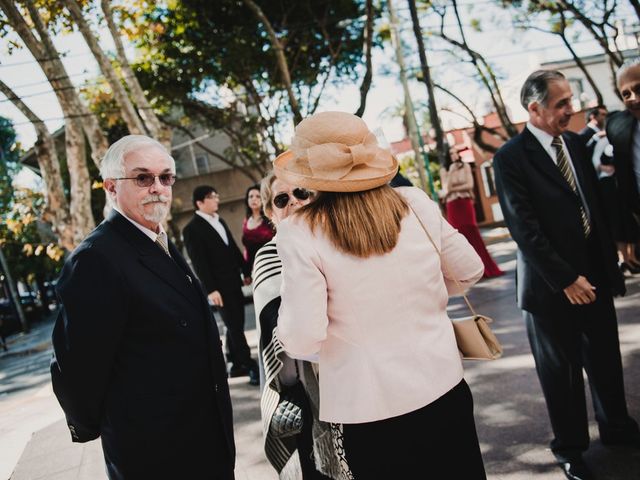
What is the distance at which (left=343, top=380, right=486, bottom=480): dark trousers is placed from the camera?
1746 millimetres

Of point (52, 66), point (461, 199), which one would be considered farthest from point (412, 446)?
point (52, 66)

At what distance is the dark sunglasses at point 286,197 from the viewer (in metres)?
2.75

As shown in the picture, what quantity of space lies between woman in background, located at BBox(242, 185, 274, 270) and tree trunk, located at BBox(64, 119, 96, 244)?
5731 mm

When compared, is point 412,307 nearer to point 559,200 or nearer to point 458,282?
point 458,282

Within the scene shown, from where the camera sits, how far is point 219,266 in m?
5.77

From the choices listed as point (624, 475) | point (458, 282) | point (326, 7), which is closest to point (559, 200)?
point (458, 282)

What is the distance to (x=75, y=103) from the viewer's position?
10.3m

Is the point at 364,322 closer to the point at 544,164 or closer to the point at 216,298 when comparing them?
the point at 544,164

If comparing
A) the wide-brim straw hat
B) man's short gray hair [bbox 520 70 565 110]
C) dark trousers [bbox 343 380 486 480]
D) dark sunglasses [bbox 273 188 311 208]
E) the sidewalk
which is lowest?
the sidewalk

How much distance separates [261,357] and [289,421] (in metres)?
0.30

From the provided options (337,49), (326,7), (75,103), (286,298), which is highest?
(326,7)

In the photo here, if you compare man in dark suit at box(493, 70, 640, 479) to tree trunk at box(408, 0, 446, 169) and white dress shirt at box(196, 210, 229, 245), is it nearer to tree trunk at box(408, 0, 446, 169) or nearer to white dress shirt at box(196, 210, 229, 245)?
white dress shirt at box(196, 210, 229, 245)

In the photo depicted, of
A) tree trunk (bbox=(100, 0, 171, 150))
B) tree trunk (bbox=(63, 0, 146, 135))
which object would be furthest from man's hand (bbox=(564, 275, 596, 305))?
tree trunk (bbox=(63, 0, 146, 135))

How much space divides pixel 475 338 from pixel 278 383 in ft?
2.69
